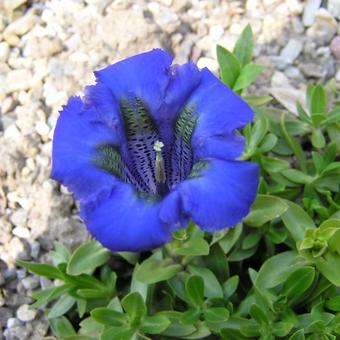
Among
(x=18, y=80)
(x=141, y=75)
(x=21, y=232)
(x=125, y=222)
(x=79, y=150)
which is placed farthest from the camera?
(x=18, y=80)

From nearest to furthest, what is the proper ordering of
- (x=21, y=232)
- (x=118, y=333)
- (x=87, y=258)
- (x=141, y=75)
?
(x=141, y=75), (x=118, y=333), (x=87, y=258), (x=21, y=232)

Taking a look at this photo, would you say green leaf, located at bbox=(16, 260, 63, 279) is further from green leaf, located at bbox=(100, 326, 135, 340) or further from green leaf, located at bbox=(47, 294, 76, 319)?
green leaf, located at bbox=(100, 326, 135, 340)

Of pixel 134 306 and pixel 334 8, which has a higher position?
pixel 334 8

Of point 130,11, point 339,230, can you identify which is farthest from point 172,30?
point 339,230

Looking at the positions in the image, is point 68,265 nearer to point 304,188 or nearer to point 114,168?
point 114,168

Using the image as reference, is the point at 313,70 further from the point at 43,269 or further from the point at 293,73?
the point at 43,269

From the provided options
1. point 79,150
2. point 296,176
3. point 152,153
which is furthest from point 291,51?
point 79,150

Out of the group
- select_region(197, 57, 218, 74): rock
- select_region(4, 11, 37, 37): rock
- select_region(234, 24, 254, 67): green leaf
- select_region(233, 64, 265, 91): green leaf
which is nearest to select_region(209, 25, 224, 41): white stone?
select_region(197, 57, 218, 74): rock
